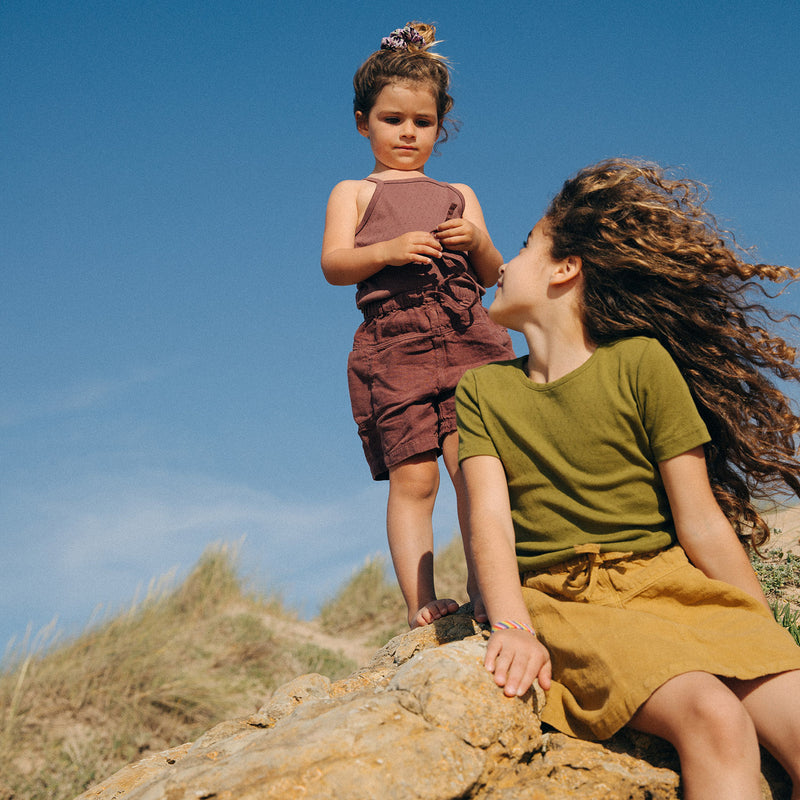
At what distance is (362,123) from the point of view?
407 centimetres

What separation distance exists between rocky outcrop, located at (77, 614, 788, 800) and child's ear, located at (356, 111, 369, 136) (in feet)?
9.42

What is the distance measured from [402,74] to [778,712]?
10.8ft

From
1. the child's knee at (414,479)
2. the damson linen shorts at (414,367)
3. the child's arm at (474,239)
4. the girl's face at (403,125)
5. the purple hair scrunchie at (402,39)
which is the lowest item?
the child's knee at (414,479)

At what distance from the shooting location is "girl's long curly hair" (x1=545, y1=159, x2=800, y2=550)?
2.62m

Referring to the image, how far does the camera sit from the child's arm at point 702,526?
2.34 meters

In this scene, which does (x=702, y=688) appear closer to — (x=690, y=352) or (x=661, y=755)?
(x=661, y=755)

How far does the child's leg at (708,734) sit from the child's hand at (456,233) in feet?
7.27

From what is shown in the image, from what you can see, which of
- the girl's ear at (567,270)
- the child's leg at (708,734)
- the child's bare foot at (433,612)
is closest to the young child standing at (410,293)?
the child's bare foot at (433,612)

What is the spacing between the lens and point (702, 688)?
74.4 inches

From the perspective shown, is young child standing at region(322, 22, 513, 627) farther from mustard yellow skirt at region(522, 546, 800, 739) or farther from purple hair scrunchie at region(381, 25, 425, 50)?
mustard yellow skirt at region(522, 546, 800, 739)

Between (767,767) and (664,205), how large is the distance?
5.93 ft

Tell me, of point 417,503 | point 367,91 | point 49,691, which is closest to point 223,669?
point 49,691

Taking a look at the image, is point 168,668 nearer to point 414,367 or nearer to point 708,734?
point 414,367

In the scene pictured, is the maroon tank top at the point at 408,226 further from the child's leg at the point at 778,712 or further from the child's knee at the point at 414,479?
the child's leg at the point at 778,712
